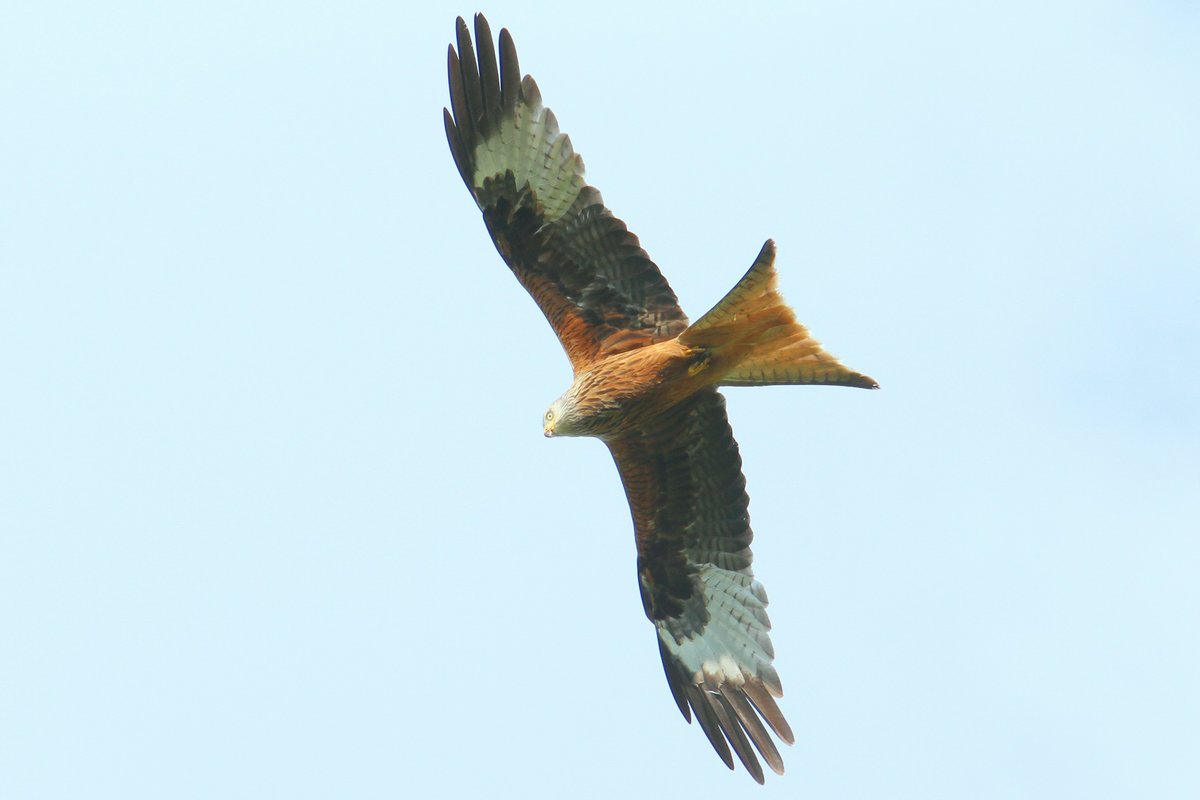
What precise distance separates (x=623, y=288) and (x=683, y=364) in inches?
27.3

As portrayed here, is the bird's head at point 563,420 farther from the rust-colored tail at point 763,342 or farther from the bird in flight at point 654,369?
the rust-colored tail at point 763,342

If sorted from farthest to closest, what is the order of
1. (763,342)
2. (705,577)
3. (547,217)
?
(705,577) → (547,217) → (763,342)

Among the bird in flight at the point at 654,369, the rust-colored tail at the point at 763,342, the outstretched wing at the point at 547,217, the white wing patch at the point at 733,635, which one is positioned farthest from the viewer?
the white wing patch at the point at 733,635

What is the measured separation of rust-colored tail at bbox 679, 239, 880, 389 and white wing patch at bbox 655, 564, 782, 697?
4.96 ft

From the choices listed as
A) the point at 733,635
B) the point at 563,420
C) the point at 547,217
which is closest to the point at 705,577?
the point at 733,635

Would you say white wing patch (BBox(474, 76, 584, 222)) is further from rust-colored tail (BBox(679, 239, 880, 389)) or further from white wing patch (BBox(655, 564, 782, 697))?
white wing patch (BBox(655, 564, 782, 697))

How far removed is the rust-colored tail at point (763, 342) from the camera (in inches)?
332

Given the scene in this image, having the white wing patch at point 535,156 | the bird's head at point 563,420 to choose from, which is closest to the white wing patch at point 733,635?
the bird's head at point 563,420

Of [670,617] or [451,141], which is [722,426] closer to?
[670,617]

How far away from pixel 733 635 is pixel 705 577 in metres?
0.43

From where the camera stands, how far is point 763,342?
8.73 metres

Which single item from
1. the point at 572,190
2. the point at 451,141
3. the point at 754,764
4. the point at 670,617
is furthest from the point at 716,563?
the point at 451,141

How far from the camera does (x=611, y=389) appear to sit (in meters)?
8.82

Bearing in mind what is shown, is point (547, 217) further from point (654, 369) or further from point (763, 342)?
point (763, 342)
